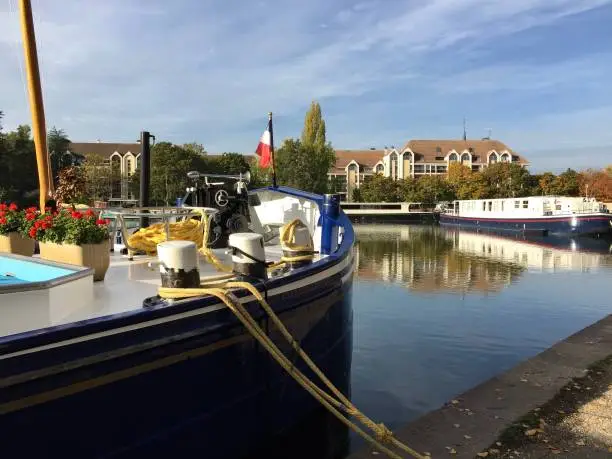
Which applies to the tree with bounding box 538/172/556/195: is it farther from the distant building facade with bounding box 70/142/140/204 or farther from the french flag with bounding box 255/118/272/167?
the french flag with bounding box 255/118/272/167

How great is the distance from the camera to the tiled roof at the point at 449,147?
11562 centimetres

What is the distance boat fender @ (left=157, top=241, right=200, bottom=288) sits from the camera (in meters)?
4.37

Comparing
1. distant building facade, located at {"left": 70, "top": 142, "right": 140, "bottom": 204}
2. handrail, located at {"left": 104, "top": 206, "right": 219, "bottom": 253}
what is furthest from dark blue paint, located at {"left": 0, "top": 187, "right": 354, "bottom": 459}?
distant building facade, located at {"left": 70, "top": 142, "right": 140, "bottom": 204}

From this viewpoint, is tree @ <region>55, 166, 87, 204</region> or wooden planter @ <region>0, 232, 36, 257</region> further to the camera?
tree @ <region>55, 166, 87, 204</region>

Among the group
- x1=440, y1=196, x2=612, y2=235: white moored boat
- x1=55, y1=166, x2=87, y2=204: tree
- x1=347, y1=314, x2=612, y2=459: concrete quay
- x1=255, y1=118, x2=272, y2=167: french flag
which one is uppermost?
x1=255, y1=118, x2=272, y2=167: french flag

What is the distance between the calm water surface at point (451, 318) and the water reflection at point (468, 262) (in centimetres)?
6

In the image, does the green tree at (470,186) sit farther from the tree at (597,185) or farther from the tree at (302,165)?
the tree at (302,165)

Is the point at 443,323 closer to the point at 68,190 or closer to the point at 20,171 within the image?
the point at 68,190

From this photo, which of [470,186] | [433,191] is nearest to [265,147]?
[433,191]

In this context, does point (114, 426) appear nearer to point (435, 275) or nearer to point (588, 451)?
point (588, 451)

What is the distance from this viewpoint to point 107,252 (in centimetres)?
539

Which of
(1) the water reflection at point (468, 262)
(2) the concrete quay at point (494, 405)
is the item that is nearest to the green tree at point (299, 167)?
(1) the water reflection at point (468, 262)

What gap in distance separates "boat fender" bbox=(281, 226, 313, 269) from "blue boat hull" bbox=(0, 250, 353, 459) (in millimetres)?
336

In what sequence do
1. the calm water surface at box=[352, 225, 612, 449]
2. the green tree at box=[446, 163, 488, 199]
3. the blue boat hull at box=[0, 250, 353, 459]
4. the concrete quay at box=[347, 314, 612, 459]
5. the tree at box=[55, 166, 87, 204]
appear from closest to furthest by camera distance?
the blue boat hull at box=[0, 250, 353, 459] → the concrete quay at box=[347, 314, 612, 459] → the calm water surface at box=[352, 225, 612, 449] → the tree at box=[55, 166, 87, 204] → the green tree at box=[446, 163, 488, 199]
